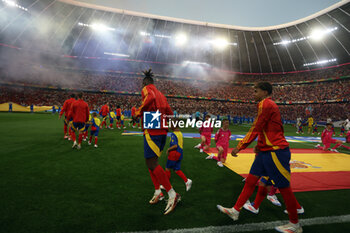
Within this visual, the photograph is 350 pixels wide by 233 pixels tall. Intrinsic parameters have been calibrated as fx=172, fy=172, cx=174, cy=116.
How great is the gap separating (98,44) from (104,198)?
45.5 meters

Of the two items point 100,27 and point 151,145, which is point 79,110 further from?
point 100,27

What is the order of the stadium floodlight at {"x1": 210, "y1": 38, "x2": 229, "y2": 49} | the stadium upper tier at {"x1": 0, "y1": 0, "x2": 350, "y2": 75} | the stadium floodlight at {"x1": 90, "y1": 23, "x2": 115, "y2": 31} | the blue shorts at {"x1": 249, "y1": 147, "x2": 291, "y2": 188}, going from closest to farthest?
1. the blue shorts at {"x1": 249, "y1": 147, "x2": 291, "y2": 188}
2. the stadium upper tier at {"x1": 0, "y1": 0, "x2": 350, "y2": 75}
3. the stadium floodlight at {"x1": 90, "y1": 23, "x2": 115, "y2": 31}
4. the stadium floodlight at {"x1": 210, "y1": 38, "x2": 229, "y2": 49}

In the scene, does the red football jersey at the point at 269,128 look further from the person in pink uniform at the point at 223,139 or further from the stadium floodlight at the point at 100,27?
the stadium floodlight at the point at 100,27

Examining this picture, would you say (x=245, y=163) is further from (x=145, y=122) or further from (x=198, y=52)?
(x=198, y=52)

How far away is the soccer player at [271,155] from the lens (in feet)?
7.45

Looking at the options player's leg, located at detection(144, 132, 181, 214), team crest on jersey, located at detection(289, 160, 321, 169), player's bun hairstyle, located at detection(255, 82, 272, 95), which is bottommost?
team crest on jersey, located at detection(289, 160, 321, 169)

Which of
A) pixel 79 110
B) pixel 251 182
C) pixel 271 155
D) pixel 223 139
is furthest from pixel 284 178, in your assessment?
pixel 79 110

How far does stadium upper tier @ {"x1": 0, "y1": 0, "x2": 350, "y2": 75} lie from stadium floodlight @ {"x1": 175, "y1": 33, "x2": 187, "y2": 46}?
23 cm

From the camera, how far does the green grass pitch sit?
2.37 m

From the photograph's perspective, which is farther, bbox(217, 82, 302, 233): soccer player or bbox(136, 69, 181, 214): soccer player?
bbox(136, 69, 181, 214): soccer player

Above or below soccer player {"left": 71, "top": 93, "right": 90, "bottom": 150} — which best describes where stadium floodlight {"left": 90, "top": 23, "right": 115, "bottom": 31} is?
above

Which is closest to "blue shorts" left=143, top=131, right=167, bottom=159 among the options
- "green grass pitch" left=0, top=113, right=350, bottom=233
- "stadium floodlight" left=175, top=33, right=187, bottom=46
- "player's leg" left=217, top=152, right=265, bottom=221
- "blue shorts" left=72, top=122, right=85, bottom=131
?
"green grass pitch" left=0, top=113, right=350, bottom=233

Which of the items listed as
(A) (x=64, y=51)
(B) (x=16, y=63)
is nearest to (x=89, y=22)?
(A) (x=64, y=51)

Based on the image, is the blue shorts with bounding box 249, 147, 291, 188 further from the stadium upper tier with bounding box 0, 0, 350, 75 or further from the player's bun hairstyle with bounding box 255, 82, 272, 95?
the stadium upper tier with bounding box 0, 0, 350, 75
